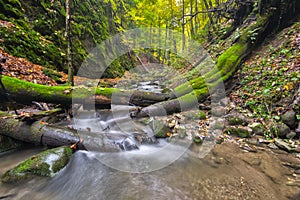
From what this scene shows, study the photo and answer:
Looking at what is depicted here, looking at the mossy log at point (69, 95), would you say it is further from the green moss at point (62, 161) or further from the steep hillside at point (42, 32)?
Answer: the steep hillside at point (42, 32)

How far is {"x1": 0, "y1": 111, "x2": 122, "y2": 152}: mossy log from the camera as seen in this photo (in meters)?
3.43

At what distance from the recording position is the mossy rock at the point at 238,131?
4.12 metres

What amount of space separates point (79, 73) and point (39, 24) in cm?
330

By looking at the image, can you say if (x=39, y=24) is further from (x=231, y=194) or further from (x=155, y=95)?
(x=231, y=194)

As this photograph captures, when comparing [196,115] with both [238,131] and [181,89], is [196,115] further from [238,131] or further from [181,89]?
[238,131]

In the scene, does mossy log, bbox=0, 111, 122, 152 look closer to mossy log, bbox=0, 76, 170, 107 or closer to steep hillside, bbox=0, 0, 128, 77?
mossy log, bbox=0, 76, 170, 107

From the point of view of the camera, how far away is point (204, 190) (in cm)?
256

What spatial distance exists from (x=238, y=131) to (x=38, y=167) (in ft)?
14.5

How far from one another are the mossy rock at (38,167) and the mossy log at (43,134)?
52 centimetres

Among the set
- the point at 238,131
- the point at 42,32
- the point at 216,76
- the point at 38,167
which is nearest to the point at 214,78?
the point at 216,76

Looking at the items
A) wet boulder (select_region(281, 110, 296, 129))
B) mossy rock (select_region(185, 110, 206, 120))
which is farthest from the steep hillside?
wet boulder (select_region(281, 110, 296, 129))

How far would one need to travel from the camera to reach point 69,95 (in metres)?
4.48

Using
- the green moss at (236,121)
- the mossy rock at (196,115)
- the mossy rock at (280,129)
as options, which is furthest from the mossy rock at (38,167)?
the mossy rock at (280,129)

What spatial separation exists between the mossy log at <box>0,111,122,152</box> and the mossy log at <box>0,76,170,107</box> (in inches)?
25.9
